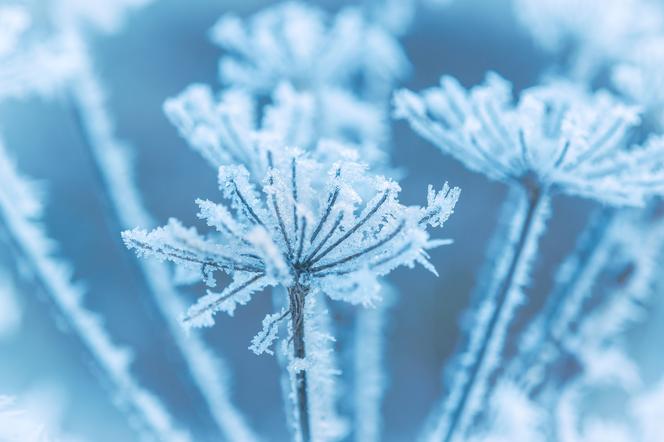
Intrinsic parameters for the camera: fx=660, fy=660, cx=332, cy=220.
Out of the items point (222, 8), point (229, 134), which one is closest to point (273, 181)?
point (229, 134)

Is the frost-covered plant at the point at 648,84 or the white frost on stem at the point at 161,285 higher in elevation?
the frost-covered plant at the point at 648,84

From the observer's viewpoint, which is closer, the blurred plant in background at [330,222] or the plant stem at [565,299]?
the blurred plant in background at [330,222]

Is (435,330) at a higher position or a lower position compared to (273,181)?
higher

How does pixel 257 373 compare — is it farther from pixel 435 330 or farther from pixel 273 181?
pixel 273 181

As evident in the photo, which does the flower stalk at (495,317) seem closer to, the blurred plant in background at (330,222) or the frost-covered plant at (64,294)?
the blurred plant in background at (330,222)

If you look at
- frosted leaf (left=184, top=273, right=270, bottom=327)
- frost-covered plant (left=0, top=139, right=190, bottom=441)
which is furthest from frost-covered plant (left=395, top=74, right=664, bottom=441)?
frost-covered plant (left=0, top=139, right=190, bottom=441)

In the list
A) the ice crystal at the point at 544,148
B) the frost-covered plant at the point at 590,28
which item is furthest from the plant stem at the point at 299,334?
the frost-covered plant at the point at 590,28

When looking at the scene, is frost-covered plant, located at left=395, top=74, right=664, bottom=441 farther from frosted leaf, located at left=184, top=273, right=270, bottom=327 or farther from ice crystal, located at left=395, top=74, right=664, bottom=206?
frosted leaf, located at left=184, top=273, right=270, bottom=327
